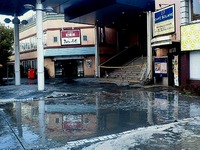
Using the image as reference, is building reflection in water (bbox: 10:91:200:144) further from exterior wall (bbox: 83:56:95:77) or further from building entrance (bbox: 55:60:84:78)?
building entrance (bbox: 55:60:84:78)

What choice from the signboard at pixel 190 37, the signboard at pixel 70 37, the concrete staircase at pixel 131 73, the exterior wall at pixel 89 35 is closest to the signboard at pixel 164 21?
the signboard at pixel 190 37

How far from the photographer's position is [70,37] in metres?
34.4

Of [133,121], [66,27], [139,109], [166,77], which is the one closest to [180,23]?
[166,77]

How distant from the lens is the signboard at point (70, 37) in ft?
113

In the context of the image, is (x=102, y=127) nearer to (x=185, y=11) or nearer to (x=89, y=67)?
(x=185, y=11)

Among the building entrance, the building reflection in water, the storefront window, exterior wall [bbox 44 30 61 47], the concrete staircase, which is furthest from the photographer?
the building entrance

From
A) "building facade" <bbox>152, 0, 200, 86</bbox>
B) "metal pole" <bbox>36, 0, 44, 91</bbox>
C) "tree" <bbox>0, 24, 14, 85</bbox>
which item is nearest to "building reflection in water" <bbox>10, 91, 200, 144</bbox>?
"building facade" <bbox>152, 0, 200, 86</bbox>

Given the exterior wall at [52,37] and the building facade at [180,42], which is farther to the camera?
the exterior wall at [52,37]

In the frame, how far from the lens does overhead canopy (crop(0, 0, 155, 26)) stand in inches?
869

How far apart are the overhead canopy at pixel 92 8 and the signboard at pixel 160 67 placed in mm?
5066

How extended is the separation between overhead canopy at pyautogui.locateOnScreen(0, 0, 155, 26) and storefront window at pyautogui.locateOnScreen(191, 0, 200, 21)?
6.02 meters

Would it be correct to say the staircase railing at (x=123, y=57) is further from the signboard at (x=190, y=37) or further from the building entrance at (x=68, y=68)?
the signboard at (x=190, y=37)

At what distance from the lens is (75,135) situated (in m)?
7.03

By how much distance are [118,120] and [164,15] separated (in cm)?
1311
